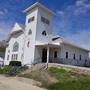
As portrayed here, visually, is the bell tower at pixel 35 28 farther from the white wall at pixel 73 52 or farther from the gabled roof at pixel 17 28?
the white wall at pixel 73 52

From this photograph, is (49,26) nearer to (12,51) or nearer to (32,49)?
(32,49)

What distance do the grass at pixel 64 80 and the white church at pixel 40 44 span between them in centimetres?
671

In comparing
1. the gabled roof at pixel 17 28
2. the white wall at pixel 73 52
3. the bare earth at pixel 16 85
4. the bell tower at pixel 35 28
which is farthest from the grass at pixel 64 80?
the gabled roof at pixel 17 28

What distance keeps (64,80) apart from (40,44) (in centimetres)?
1270

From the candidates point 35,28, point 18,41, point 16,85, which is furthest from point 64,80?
point 18,41

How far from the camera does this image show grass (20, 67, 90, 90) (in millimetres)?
15164

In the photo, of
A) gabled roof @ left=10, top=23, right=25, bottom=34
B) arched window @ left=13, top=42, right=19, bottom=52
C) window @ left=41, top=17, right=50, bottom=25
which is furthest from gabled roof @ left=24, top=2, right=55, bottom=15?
arched window @ left=13, top=42, right=19, bottom=52

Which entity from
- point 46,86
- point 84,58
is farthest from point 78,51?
point 46,86

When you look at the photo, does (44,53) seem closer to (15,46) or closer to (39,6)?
(15,46)

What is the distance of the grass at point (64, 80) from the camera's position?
1516 cm

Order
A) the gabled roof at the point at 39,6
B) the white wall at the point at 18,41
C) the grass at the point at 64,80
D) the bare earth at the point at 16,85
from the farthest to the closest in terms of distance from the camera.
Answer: the white wall at the point at 18,41, the gabled roof at the point at 39,6, the grass at the point at 64,80, the bare earth at the point at 16,85

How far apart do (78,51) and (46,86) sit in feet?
66.0

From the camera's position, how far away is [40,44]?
29.8m

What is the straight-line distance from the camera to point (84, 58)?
125 feet
